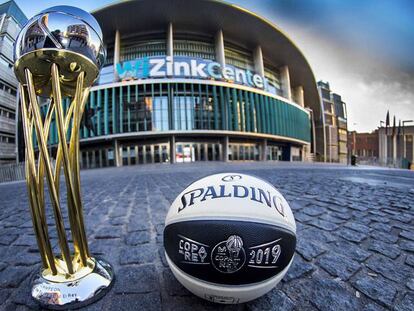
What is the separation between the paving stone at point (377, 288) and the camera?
1.20 meters

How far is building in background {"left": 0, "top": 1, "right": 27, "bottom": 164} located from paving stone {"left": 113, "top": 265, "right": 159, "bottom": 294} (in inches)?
1877

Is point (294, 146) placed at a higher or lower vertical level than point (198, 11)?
lower

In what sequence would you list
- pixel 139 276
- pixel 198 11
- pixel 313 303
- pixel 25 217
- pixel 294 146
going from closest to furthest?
pixel 313 303 → pixel 139 276 → pixel 25 217 → pixel 198 11 → pixel 294 146

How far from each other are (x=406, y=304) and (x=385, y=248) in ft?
2.86

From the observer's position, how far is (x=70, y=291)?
1.20 m

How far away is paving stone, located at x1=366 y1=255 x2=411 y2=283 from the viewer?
56.5 inches

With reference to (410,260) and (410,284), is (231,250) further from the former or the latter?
(410,260)

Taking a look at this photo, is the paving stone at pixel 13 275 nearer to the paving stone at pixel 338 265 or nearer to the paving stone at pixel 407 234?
the paving stone at pixel 338 265

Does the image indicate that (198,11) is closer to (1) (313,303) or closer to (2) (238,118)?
(2) (238,118)

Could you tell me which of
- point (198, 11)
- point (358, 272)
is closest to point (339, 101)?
point (198, 11)

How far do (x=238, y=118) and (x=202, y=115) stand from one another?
216 inches

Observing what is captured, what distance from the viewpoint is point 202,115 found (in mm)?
27688

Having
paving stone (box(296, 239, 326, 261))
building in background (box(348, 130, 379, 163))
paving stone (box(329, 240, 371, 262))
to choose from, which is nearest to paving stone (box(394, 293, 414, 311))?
paving stone (box(329, 240, 371, 262))

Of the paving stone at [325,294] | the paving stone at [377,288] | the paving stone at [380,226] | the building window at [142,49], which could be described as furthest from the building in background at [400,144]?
the paving stone at [325,294]
